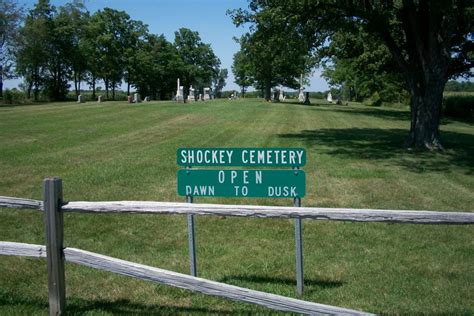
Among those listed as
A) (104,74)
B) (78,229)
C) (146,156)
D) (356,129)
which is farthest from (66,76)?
(78,229)

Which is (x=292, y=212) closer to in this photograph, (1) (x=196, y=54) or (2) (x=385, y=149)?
(2) (x=385, y=149)

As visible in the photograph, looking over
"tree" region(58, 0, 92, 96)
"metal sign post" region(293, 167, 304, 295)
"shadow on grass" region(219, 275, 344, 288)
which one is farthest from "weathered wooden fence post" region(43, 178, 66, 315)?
"tree" region(58, 0, 92, 96)

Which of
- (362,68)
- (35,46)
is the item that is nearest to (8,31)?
(35,46)

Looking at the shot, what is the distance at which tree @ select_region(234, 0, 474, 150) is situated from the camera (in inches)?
596

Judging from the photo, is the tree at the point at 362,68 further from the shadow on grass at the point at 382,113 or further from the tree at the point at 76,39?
the tree at the point at 76,39

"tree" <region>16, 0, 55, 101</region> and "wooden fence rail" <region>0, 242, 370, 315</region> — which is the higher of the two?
"tree" <region>16, 0, 55, 101</region>

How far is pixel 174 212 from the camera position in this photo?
407 cm

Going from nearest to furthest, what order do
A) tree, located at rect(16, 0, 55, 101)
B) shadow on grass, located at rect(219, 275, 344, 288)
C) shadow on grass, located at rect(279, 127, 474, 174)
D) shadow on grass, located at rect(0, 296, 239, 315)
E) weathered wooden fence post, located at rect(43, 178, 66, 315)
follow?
weathered wooden fence post, located at rect(43, 178, 66, 315) → shadow on grass, located at rect(0, 296, 239, 315) → shadow on grass, located at rect(219, 275, 344, 288) → shadow on grass, located at rect(279, 127, 474, 174) → tree, located at rect(16, 0, 55, 101)

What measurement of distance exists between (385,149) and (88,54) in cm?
5861

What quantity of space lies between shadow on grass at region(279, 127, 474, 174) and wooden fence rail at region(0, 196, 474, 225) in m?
8.79

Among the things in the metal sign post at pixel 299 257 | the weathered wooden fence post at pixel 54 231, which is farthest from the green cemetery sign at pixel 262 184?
the weathered wooden fence post at pixel 54 231

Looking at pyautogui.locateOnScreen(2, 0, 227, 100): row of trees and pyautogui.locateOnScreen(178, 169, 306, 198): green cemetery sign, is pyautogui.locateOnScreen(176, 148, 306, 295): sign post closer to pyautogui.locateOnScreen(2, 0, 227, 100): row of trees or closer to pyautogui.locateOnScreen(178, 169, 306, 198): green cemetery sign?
pyautogui.locateOnScreen(178, 169, 306, 198): green cemetery sign

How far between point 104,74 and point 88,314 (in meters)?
67.2

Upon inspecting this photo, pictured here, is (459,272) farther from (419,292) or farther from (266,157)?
(266,157)
